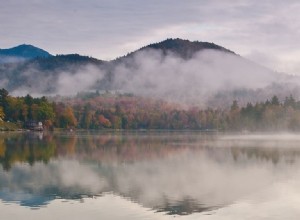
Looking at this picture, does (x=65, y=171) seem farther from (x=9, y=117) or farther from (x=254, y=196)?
(x=9, y=117)

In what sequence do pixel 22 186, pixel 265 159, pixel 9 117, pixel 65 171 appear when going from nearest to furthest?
pixel 22 186
pixel 65 171
pixel 265 159
pixel 9 117

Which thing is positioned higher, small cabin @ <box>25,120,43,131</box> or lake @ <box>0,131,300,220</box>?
small cabin @ <box>25,120,43,131</box>

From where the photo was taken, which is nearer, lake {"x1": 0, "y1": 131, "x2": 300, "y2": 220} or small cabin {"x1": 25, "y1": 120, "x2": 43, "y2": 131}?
lake {"x1": 0, "y1": 131, "x2": 300, "y2": 220}

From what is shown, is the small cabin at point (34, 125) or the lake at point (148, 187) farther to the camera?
the small cabin at point (34, 125)

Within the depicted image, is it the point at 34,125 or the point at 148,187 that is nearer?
the point at 148,187

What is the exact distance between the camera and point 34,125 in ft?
588

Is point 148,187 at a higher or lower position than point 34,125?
lower

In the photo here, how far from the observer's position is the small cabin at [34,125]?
582ft

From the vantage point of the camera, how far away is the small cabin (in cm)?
17750

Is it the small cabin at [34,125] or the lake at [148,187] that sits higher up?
the small cabin at [34,125]

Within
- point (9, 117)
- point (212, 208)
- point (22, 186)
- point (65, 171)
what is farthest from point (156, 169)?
point (9, 117)

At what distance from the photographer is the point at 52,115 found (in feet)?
607

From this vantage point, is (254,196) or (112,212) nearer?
(112,212)

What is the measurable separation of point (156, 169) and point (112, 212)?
22.0 meters
